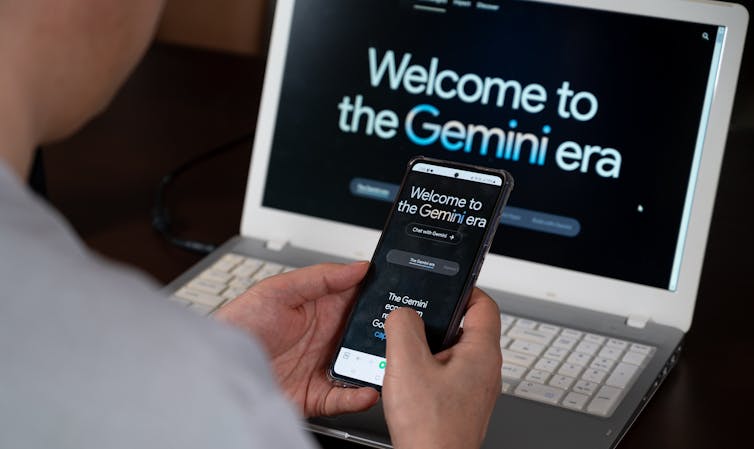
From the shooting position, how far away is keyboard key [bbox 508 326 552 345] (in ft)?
3.63

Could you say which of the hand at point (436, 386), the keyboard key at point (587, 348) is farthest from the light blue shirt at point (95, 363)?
the keyboard key at point (587, 348)

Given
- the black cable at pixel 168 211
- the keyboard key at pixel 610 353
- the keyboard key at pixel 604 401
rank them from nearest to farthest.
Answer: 1. the keyboard key at pixel 604 401
2. the keyboard key at pixel 610 353
3. the black cable at pixel 168 211

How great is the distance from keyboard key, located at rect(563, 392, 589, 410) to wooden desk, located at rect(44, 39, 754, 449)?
1.9 inches

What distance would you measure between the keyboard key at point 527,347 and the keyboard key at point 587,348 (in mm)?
37

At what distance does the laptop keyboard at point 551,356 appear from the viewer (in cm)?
101

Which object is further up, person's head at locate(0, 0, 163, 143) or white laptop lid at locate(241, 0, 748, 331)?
person's head at locate(0, 0, 163, 143)

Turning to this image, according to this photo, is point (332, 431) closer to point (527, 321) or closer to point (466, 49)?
point (527, 321)

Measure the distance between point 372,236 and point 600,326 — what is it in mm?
275

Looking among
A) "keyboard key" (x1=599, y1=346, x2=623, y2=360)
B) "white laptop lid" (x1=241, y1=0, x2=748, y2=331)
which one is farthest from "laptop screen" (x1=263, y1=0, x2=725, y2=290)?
"keyboard key" (x1=599, y1=346, x2=623, y2=360)

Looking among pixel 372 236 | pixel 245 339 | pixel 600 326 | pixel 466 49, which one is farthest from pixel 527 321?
pixel 245 339

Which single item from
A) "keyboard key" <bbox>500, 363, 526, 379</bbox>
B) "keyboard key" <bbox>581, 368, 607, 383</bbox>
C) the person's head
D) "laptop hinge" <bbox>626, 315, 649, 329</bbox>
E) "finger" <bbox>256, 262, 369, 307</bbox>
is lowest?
"keyboard key" <bbox>500, 363, 526, 379</bbox>

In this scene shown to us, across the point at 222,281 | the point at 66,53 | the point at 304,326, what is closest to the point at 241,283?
the point at 222,281

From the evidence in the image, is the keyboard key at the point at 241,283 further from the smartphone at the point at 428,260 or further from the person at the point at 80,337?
the person at the point at 80,337

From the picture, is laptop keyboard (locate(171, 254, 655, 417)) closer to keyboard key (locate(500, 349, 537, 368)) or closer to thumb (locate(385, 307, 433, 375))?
keyboard key (locate(500, 349, 537, 368))
